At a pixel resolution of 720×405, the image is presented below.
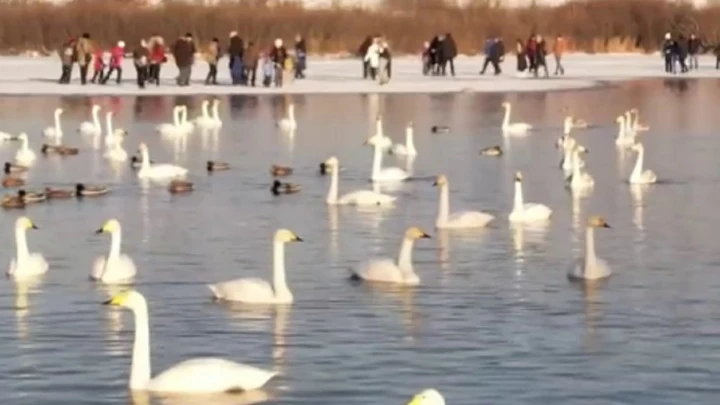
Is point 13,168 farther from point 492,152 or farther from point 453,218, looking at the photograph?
point 453,218

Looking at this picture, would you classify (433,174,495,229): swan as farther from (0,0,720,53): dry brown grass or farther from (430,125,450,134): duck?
(0,0,720,53): dry brown grass

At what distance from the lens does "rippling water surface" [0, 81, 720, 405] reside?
45.3 feet

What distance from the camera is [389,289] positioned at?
17734 millimetres

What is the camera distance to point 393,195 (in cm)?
2631

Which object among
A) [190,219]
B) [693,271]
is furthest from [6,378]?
[190,219]

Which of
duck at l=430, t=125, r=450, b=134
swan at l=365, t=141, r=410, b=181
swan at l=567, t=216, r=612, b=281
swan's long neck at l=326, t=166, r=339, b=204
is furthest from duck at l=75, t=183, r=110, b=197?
duck at l=430, t=125, r=450, b=134

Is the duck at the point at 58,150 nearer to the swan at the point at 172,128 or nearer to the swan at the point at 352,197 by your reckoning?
the swan at the point at 172,128

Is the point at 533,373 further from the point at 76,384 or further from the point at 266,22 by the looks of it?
the point at 266,22

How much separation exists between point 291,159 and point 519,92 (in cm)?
2071

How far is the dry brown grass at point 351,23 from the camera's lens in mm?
70250

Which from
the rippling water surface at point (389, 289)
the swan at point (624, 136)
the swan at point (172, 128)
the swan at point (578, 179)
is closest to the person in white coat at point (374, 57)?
the swan at point (172, 128)

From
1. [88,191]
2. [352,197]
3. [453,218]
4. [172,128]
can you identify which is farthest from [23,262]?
[172,128]

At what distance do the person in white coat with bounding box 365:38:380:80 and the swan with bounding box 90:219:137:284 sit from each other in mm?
34394

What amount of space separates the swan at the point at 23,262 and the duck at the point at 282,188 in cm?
763
